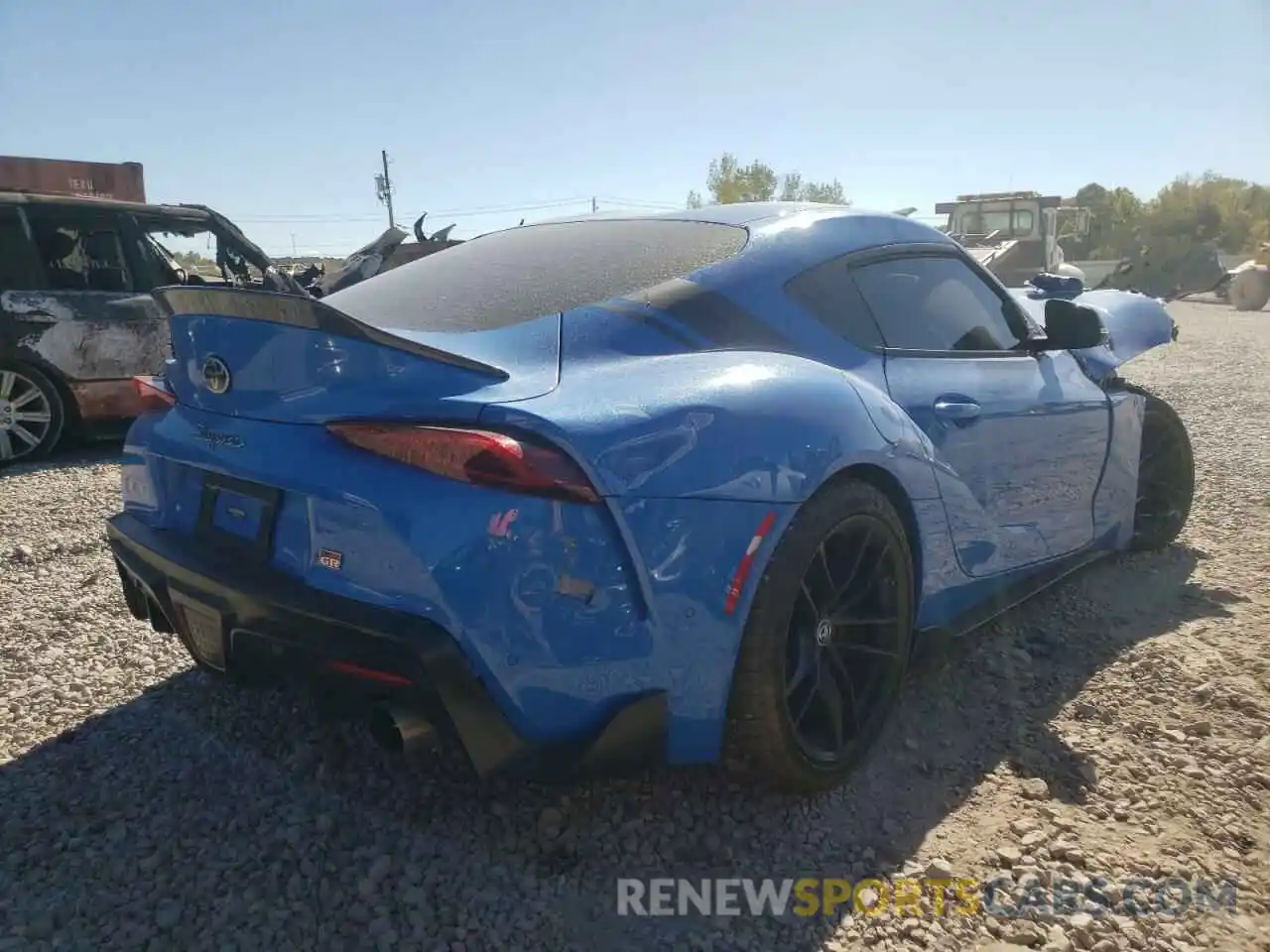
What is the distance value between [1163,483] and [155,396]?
13.3ft

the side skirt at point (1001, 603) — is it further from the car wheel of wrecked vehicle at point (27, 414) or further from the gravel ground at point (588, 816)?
the car wheel of wrecked vehicle at point (27, 414)

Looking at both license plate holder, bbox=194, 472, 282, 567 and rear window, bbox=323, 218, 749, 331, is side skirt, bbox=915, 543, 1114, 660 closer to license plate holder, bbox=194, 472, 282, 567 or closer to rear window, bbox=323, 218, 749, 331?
rear window, bbox=323, 218, 749, 331

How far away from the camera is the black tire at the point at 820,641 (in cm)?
203

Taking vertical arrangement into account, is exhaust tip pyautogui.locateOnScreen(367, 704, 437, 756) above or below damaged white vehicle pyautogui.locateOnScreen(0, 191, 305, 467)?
below

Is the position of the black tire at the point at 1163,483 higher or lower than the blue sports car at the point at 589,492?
lower

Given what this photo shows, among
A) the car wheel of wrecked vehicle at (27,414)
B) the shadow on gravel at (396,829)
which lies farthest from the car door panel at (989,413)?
the car wheel of wrecked vehicle at (27,414)

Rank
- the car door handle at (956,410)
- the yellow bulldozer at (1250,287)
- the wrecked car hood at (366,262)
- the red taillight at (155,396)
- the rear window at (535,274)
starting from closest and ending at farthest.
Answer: the rear window at (535,274) → the red taillight at (155,396) → the car door handle at (956,410) → the wrecked car hood at (366,262) → the yellow bulldozer at (1250,287)

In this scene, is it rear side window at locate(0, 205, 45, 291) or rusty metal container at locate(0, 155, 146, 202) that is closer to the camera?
rear side window at locate(0, 205, 45, 291)

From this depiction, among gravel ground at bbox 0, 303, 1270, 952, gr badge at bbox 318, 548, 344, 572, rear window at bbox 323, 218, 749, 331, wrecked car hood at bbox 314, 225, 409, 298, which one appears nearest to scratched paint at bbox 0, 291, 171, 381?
wrecked car hood at bbox 314, 225, 409, 298

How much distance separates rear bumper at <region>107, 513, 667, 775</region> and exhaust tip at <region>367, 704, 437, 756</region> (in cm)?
2

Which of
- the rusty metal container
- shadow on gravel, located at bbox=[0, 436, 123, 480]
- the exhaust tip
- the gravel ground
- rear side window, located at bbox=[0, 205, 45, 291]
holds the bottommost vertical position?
the gravel ground

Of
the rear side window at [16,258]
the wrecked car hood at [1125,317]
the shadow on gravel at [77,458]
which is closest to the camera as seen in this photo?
the wrecked car hood at [1125,317]

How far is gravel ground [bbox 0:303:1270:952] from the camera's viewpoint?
1.89 meters

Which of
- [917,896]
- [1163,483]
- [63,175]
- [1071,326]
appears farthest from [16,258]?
[63,175]
